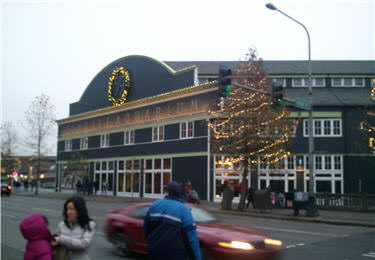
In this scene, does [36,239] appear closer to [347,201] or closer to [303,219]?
[303,219]

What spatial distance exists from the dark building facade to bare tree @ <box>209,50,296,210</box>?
7.59 ft

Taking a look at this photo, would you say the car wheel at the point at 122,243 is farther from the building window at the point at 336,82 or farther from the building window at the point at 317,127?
the building window at the point at 336,82

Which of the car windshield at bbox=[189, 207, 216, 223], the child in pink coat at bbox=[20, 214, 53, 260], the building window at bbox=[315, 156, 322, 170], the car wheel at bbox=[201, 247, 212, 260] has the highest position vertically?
the building window at bbox=[315, 156, 322, 170]

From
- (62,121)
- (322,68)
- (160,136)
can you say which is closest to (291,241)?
(160,136)

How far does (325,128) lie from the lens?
35844 mm

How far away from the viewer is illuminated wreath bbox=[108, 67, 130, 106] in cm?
4653

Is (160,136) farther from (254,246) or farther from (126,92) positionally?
(254,246)

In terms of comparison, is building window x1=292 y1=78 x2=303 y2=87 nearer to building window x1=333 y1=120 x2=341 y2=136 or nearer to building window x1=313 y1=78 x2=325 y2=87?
building window x1=313 y1=78 x2=325 y2=87

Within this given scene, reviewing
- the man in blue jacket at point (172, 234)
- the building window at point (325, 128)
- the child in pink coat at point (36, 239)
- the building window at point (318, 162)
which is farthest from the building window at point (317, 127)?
the child in pink coat at point (36, 239)

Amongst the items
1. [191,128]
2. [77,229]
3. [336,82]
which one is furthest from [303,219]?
[336,82]

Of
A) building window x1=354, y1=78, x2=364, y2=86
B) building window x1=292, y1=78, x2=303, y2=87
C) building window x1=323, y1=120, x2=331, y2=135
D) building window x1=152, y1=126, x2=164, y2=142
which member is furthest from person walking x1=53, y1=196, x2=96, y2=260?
building window x1=354, y1=78, x2=364, y2=86

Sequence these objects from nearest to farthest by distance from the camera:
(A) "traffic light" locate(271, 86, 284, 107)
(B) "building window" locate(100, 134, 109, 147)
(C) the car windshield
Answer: (C) the car windshield < (A) "traffic light" locate(271, 86, 284, 107) < (B) "building window" locate(100, 134, 109, 147)

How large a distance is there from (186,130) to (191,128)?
730 millimetres

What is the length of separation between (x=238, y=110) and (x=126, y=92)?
22.8m
